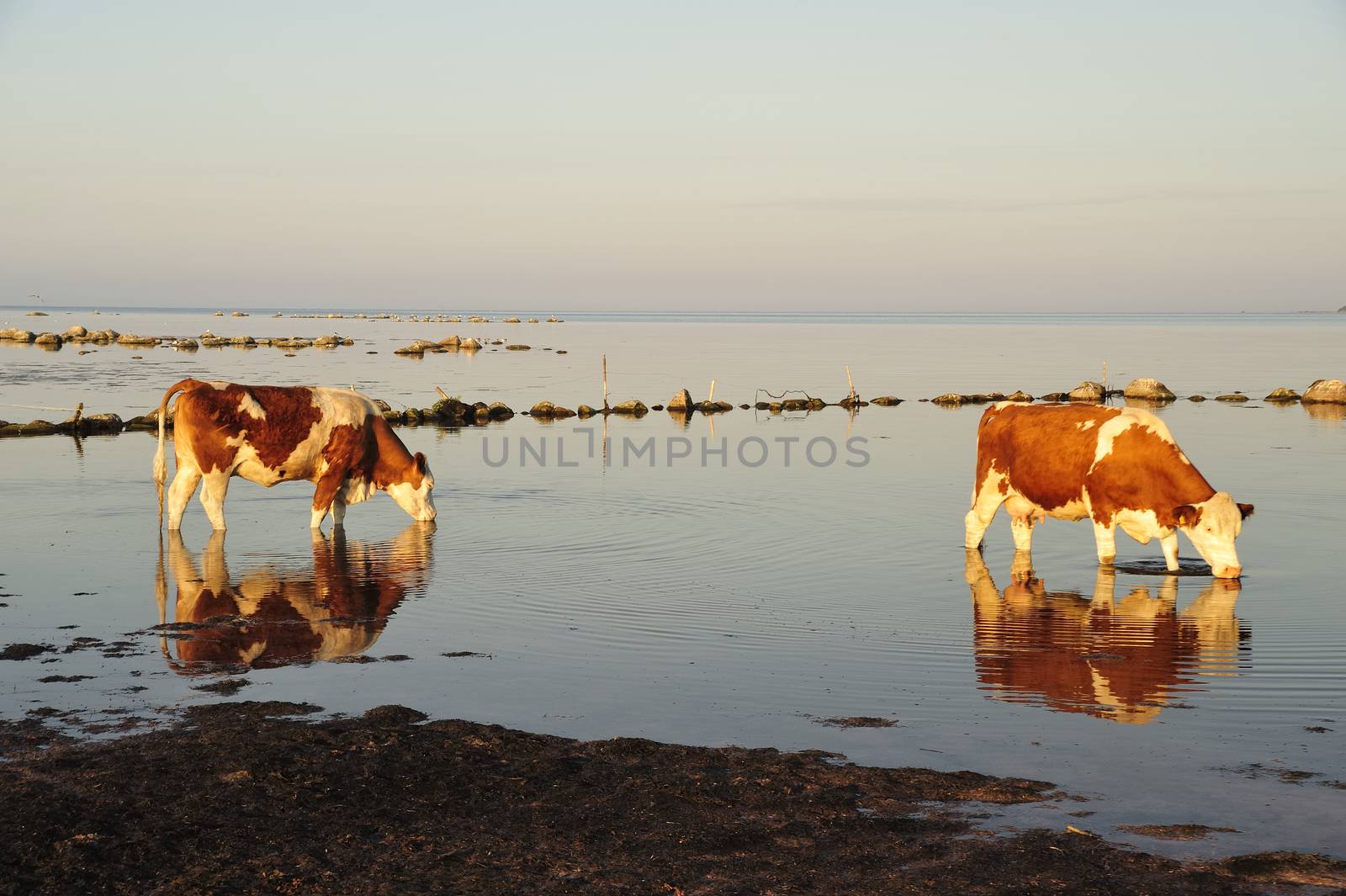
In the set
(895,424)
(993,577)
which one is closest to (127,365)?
(895,424)

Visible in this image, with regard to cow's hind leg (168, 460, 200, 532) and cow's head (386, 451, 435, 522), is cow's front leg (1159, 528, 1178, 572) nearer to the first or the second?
cow's head (386, 451, 435, 522)

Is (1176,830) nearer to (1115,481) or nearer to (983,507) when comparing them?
(1115,481)

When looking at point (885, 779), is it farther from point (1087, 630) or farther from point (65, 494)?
point (65, 494)

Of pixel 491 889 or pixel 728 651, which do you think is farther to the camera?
pixel 728 651

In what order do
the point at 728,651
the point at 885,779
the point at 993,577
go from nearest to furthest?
the point at 885,779 → the point at 728,651 → the point at 993,577

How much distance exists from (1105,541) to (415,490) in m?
11.9

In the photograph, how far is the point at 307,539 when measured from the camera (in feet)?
68.1

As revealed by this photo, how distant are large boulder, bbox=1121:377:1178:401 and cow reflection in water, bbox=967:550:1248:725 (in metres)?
42.8

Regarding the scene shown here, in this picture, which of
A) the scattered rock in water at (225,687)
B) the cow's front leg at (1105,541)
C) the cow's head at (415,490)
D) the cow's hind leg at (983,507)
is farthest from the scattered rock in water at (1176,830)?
the cow's head at (415,490)

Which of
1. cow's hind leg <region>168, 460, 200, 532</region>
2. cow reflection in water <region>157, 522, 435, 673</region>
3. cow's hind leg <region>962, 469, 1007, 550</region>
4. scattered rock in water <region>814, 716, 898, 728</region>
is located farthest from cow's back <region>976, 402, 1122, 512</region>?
cow's hind leg <region>168, 460, 200, 532</region>

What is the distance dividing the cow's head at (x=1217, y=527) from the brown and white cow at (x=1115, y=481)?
0.01m

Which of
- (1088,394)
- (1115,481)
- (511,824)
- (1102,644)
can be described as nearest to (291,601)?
(511,824)

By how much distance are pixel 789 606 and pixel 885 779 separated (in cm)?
685

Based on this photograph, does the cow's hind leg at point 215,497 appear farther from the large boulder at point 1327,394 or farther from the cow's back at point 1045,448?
the large boulder at point 1327,394
